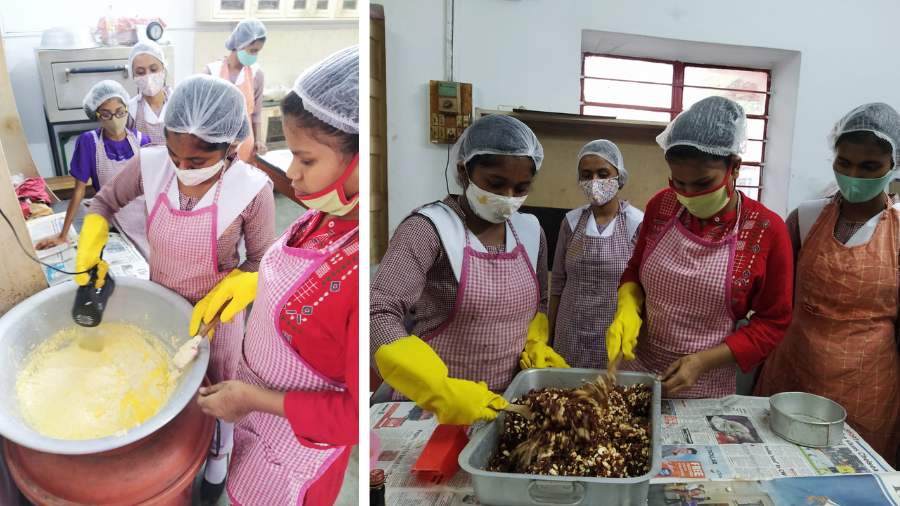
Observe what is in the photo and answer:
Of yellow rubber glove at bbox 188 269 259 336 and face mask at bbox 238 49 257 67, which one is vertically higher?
face mask at bbox 238 49 257 67

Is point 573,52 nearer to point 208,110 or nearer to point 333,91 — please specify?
point 333,91

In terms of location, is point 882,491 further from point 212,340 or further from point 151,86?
point 151,86

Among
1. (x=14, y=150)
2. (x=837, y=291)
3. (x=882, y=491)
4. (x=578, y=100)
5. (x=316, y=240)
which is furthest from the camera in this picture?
(x=578, y=100)

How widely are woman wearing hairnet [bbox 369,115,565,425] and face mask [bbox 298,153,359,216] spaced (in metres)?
0.24

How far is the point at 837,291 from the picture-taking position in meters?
1.11

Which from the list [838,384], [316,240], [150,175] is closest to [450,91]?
[316,240]

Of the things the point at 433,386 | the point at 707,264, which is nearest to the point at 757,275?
the point at 707,264

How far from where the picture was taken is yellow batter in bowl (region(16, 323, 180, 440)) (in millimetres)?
767

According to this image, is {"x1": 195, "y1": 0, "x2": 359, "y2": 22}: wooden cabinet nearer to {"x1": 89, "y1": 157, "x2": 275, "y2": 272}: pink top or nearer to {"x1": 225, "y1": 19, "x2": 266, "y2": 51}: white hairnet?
{"x1": 225, "y1": 19, "x2": 266, "y2": 51}: white hairnet

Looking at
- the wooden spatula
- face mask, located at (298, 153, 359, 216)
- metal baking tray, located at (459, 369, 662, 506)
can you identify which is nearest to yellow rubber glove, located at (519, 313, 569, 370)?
metal baking tray, located at (459, 369, 662, 506)

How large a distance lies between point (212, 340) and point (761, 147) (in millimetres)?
1142

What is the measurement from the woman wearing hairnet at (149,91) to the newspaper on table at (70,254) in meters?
0.16

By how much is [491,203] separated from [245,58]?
54 cm

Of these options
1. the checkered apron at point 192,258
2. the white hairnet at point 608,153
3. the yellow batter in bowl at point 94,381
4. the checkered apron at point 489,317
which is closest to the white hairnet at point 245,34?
the checkered apron at point 192,258
